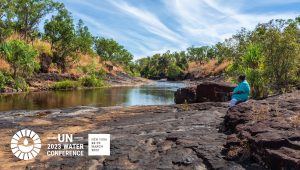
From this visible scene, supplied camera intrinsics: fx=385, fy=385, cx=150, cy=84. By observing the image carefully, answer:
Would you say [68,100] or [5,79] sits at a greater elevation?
[5,79]

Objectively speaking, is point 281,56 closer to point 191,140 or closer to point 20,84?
point 191,140

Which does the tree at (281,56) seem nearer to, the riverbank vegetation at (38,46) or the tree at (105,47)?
the riverbank vegetation at (38,46)

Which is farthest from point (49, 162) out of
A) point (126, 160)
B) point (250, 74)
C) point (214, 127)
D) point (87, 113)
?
point (250, 74)

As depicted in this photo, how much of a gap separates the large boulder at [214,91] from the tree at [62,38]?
135ft

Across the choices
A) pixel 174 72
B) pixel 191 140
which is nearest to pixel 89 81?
pixel 191 140

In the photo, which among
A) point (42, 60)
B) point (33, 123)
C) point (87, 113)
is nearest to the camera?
point (33, 123)

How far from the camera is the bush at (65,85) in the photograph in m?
56.9

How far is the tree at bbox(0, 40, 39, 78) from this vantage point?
48156 mm

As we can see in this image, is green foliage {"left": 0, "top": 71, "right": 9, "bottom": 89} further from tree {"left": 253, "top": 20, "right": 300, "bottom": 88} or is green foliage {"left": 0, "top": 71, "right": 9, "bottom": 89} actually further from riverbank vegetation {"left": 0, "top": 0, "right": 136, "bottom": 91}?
tree {"left": 253, "top": 20, "right": 300, "bottom": 88}

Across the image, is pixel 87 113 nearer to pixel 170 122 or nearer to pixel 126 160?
pixel 170 122

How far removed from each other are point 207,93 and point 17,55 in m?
28.3

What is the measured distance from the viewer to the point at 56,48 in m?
71.2

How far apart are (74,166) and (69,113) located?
1108 cm

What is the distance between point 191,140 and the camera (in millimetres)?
12477
